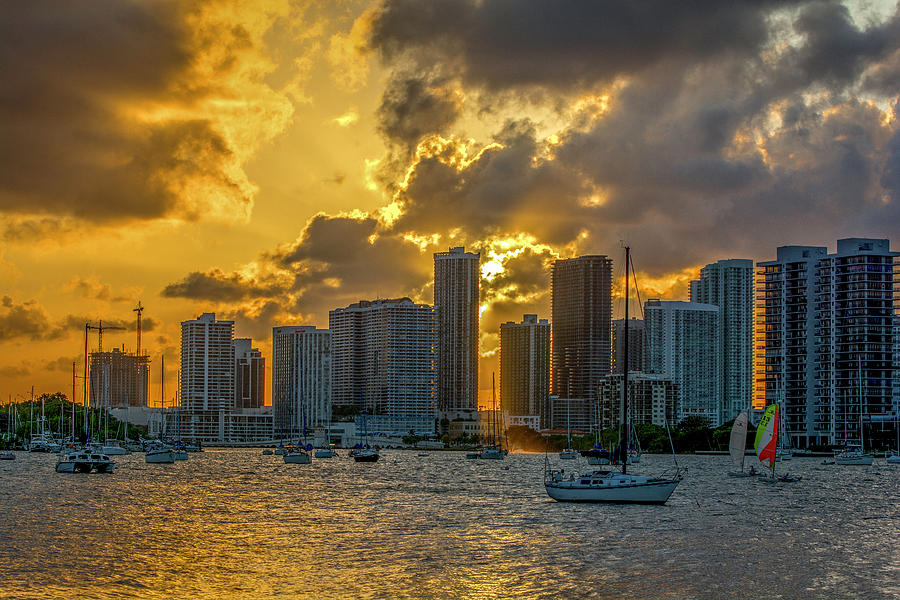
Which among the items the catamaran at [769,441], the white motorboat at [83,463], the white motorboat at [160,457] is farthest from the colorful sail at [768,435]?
the white motorboat at [160,457]

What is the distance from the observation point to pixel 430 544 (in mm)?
67000

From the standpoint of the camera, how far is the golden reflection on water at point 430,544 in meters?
51.7

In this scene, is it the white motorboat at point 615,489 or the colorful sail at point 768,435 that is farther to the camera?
the colorful sail at point 768,435

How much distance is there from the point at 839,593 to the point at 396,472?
124 metres

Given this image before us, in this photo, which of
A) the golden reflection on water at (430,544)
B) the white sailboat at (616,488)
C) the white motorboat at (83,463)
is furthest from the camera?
the white motorboat at (83,463)

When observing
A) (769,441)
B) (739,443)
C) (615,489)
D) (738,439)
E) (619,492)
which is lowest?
(739,443)

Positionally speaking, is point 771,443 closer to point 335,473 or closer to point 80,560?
point 335,473

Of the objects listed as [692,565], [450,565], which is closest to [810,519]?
[692,565]

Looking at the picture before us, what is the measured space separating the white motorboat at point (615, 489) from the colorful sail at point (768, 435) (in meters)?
41.7

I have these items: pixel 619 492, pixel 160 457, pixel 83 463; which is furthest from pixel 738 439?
pixel 160 457

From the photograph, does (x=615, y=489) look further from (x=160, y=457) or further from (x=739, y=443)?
(x=160, y=457)

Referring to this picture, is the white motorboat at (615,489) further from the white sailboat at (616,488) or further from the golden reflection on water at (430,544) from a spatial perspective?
the golden reflection on water at (430,544)

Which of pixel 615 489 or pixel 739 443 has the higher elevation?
pixel 615 489

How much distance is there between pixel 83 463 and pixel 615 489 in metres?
85.2
